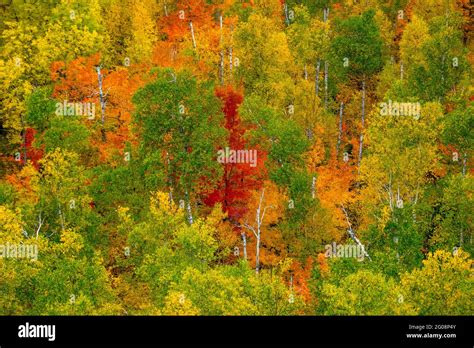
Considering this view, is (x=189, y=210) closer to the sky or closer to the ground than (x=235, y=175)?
closer to the ground

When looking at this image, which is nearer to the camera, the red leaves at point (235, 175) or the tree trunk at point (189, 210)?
the tree trunk at point (189, 210)

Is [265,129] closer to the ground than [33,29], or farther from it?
closer to the ground

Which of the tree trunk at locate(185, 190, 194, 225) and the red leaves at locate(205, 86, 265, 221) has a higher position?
the red leaves at locate(205, 86, 265, 221)

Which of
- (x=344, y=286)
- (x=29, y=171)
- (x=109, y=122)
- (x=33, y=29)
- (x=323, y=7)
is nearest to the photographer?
(x=344, y=286)

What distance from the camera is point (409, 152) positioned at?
57.6 metres

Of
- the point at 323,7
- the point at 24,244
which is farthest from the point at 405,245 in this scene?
the point at 323,7

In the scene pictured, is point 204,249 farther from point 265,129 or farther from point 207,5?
point 207,5

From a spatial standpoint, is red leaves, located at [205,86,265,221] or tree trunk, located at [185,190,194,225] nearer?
tree trunk, located at [185,190,194,225]

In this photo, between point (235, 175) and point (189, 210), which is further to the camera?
point (235, 175)

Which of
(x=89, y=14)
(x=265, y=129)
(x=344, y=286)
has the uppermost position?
(x=89, y=14)

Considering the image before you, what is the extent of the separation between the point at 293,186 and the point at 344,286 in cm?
1427

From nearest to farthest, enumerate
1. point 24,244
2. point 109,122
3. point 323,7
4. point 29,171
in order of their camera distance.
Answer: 1. point 24,244
2. point 29,171
3. point 109,122
4. point 323,7

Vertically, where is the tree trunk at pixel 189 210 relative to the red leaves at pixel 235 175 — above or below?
below

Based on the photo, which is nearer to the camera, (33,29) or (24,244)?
(24,244)
